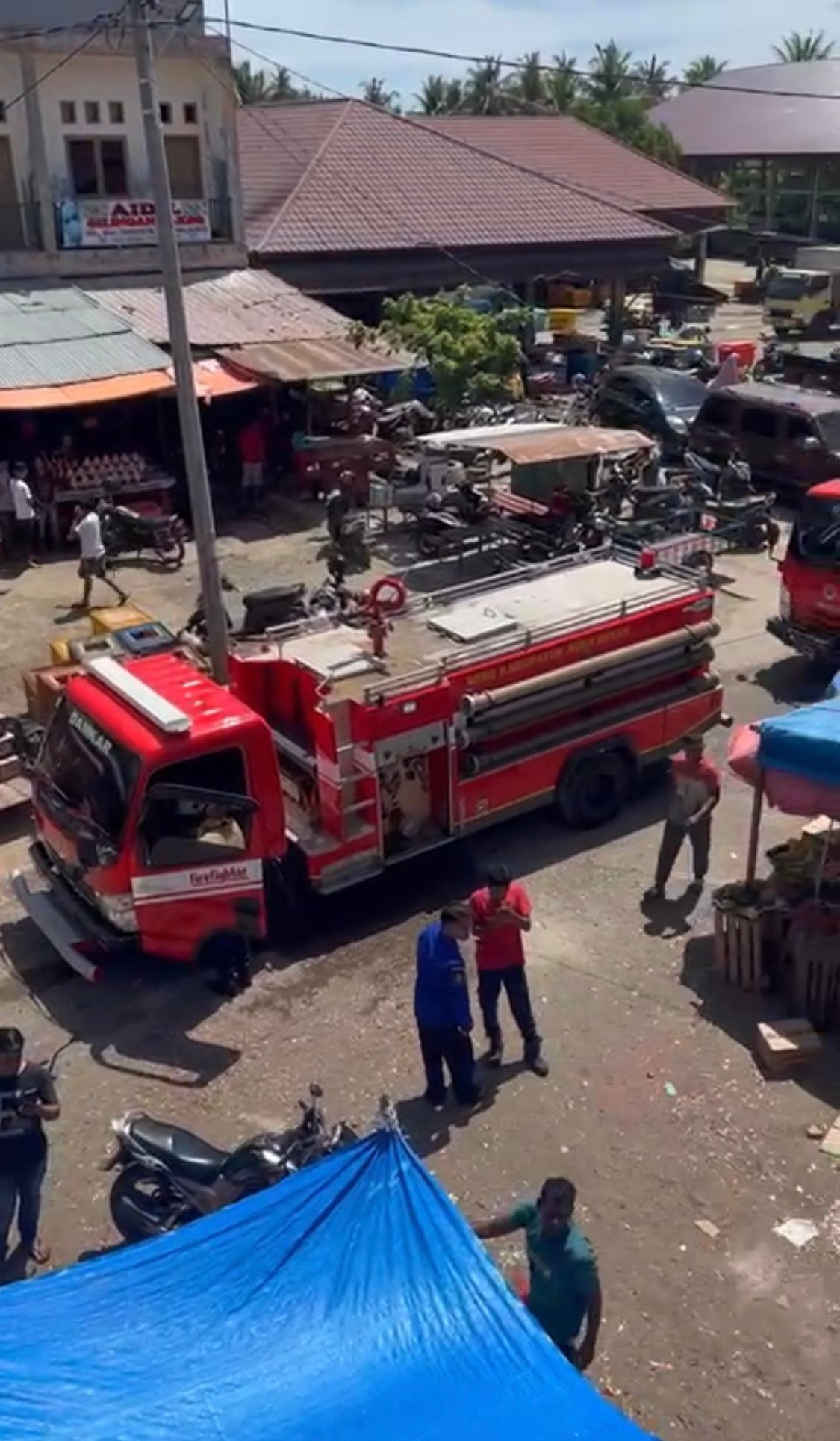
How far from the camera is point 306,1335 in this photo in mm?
4988

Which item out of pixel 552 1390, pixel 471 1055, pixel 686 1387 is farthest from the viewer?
pixel 471 1055

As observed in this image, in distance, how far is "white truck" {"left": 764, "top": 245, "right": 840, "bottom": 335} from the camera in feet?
130

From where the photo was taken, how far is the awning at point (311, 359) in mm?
21484

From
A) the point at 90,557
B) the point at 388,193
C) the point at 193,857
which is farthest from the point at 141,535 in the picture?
the point at 388,193

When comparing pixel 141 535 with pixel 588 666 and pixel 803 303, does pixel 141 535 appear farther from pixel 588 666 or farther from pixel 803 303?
pixel 803 303

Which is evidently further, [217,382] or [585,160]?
[585,160]

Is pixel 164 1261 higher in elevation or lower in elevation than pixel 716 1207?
higher

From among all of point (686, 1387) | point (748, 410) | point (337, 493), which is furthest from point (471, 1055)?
point (748, 410)

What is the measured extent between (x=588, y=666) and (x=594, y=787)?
1205 millimetres

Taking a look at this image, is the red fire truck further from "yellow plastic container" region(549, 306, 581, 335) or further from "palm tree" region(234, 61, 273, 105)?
"palm tree" region(234, 61, 273, 105)

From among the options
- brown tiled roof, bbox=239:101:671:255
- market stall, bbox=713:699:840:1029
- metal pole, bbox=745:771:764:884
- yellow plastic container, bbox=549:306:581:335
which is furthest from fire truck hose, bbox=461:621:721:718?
yellow plastic container, bbox=549:306:581:335

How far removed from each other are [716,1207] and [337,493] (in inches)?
563

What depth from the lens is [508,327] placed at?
26.2m

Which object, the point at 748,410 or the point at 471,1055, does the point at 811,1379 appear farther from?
the point at 748,410
